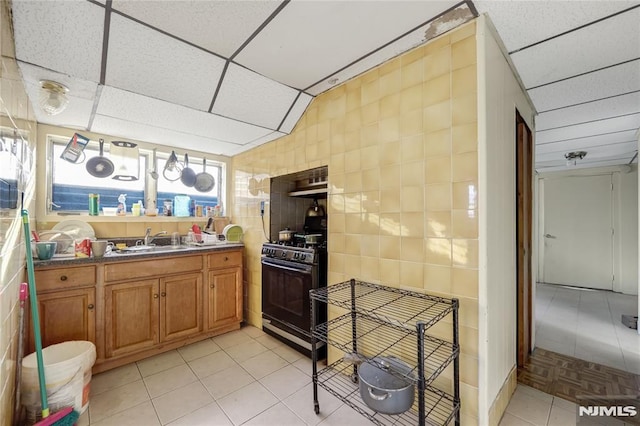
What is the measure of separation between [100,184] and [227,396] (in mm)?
2445

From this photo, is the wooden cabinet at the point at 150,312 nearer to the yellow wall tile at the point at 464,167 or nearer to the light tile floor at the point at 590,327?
the yellow wall tile at the point at 464,167

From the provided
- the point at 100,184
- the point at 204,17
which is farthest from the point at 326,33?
the point at 100,184

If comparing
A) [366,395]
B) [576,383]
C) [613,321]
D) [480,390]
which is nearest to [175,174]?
[366,395]

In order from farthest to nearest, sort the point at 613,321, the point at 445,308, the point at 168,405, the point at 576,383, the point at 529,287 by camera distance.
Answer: the point at 613,321 < the point at 529,287 < the point at 576,383 < the point at 168,405 < the point at 445,308

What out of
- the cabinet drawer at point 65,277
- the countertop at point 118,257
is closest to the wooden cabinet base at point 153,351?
the cabinet drawer at point 65,277

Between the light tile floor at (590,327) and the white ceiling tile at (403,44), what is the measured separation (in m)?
2.86

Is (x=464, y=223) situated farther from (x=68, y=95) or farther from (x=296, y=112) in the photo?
(x=68, y=95)

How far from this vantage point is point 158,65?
1623mm

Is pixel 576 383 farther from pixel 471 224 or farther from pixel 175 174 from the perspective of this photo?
pixel 175 174

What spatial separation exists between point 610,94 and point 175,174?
414cm

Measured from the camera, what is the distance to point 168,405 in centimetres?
165

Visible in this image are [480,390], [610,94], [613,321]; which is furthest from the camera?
[613,321]

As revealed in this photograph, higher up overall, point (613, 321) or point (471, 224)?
point (471, 224)

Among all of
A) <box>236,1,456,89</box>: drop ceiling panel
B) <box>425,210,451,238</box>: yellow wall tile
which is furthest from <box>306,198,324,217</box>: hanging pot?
<box>425,210,451,238</box>: yellow wall tile
